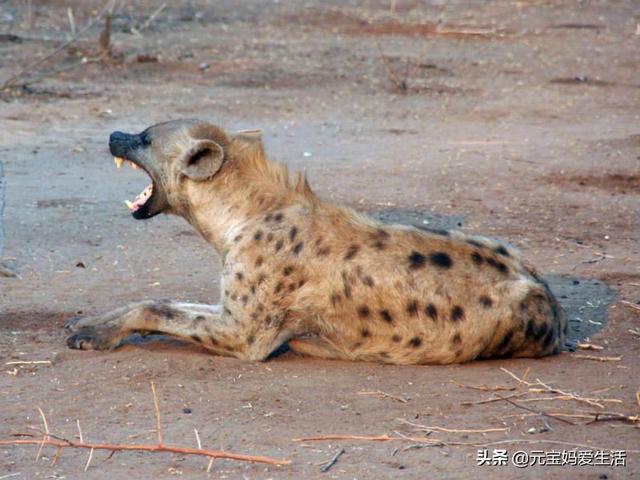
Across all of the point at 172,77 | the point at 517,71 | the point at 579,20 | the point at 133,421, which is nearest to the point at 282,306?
the point at 133,421

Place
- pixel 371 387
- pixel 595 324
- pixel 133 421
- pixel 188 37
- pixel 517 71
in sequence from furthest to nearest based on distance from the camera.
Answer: pixel 188 37 < pixel 517 71 < pixel 595 324 < pixel 371 387 < pixel 133 421

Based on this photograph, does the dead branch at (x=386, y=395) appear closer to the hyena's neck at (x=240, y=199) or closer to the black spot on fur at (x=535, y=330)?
the black spot on fur at (x=535, y=330)

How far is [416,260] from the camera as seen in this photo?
14.3 ft

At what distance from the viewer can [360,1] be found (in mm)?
14195

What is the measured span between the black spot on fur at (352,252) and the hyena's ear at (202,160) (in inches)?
22.8

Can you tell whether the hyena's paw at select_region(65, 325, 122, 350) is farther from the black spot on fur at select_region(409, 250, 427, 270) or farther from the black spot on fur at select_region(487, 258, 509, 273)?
the black spot on fur at select_region(487, 258, 509, 273)

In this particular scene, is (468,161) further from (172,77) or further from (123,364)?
(123,364)

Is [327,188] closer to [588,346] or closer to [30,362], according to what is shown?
[588,346]

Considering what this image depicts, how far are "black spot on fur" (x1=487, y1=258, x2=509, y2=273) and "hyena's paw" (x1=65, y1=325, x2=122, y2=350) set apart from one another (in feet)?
4.12

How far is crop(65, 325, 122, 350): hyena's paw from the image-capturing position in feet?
14.7

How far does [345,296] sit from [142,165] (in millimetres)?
948

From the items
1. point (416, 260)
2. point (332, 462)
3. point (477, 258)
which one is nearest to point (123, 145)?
point (416, 260)

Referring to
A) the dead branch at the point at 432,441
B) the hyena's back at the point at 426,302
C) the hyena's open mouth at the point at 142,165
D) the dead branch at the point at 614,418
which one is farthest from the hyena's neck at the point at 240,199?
the dead branch at the point at 614,418

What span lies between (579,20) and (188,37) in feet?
13.8
